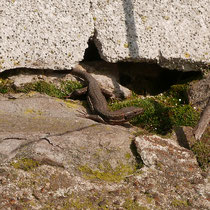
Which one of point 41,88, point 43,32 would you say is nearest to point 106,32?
point 43,32

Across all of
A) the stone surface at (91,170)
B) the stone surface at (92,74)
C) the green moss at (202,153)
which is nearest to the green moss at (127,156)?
the stone surface at (91,170)

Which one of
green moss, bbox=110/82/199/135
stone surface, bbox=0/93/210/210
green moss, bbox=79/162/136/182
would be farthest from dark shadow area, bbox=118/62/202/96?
green moss, bbox=79/162/136/182

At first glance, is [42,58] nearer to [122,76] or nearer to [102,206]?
[122,76]

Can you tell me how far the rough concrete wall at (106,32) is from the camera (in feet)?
25.9

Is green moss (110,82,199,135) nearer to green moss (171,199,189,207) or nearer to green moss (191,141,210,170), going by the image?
green moss (191,141,210,170)

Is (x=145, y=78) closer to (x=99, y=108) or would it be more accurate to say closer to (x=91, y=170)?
(x=99, y=108)

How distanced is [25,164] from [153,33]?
5041 mm

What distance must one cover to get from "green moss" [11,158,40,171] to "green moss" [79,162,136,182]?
26.4 inches

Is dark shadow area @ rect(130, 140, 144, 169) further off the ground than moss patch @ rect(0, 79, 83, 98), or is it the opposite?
dark shadow area @ rect(130, 140, 144, 169)

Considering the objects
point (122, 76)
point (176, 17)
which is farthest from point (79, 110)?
point (176, 17)

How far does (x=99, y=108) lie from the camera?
7980 mm

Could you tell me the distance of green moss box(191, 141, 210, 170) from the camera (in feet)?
19.2

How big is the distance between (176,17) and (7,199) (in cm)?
636

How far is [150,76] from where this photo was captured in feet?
31.2
